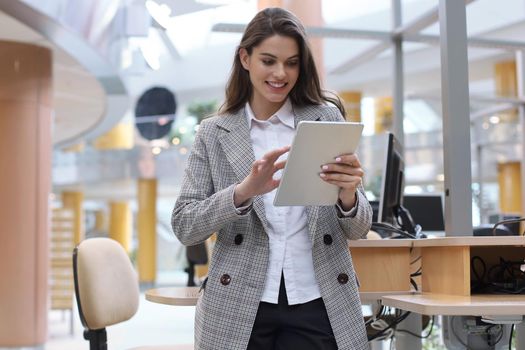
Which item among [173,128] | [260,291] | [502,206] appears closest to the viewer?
[260,291]

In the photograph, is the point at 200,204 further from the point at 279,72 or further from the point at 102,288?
the point at 102,288

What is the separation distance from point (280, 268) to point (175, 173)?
17872 millimetres

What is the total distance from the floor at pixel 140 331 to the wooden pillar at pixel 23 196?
0.58 metres

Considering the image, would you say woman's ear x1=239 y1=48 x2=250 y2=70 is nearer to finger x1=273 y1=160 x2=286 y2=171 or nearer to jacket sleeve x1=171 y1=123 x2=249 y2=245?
jacket sleeve x1=171 y1=123 x2=249 y2=245

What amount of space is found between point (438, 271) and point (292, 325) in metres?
0.88

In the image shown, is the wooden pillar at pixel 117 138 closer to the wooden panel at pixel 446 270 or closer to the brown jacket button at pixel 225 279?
the wooden panel at pixel 446 270

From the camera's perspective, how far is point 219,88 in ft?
61.9

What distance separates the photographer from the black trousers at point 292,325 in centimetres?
179

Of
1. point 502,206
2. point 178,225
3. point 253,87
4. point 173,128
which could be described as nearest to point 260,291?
point 178,225

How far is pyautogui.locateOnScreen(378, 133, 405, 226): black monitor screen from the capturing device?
11.7ft

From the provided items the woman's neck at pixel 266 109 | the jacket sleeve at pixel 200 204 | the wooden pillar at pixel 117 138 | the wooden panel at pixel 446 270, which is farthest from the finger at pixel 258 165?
the wooden pillar at pixel 117 138

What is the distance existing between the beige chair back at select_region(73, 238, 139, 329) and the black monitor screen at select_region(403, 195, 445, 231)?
10.1 feet

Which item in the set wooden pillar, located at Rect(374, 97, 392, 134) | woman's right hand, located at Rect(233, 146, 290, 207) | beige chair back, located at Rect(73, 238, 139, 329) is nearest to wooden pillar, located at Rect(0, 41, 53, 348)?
beige chair back, located at Rect(73, 238, 139, 329)

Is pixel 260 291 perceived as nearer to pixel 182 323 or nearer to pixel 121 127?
pixel 182 323
